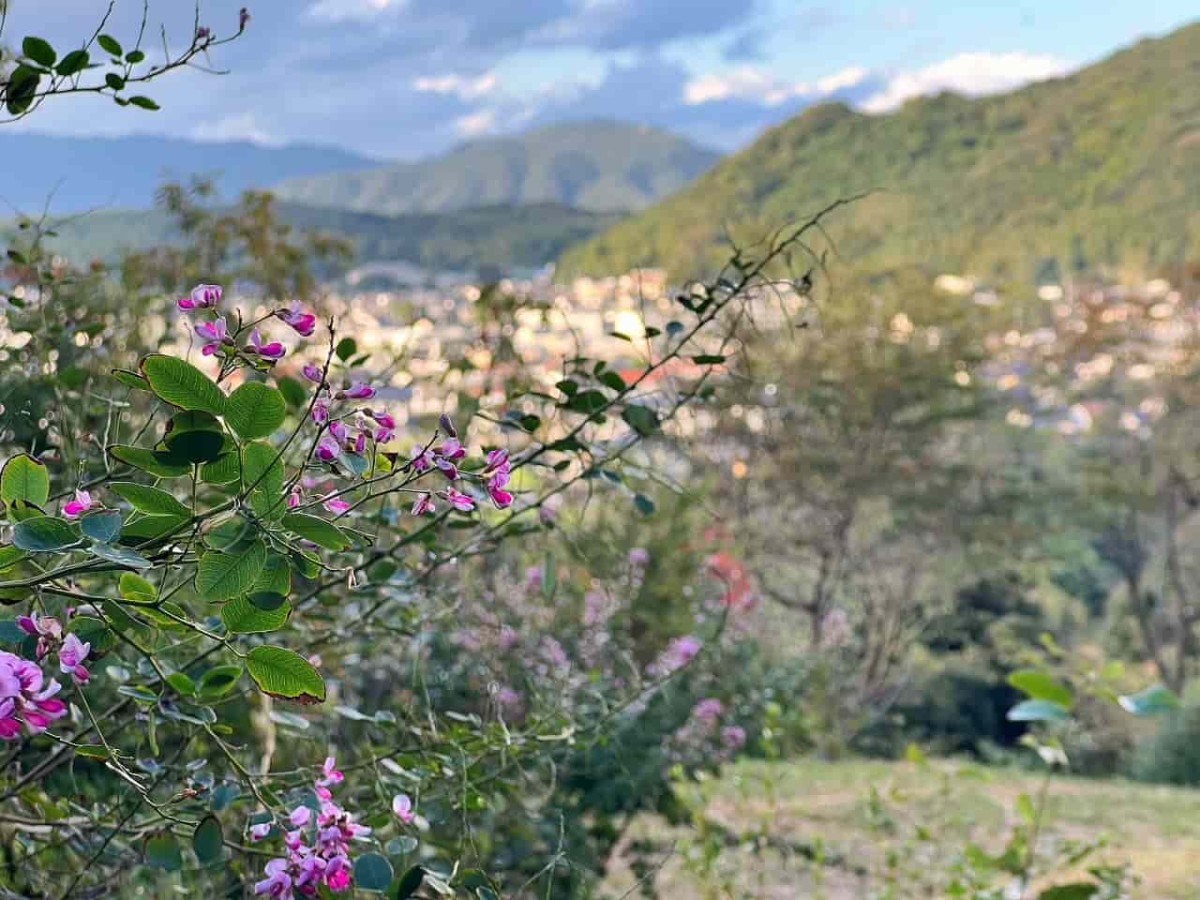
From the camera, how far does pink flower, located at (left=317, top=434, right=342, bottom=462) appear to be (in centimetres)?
70

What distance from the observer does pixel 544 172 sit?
80688mm

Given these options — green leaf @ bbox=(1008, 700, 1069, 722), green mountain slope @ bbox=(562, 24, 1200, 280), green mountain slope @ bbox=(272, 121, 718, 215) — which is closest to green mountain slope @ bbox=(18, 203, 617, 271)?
green mountain slope @ bbox=(562, 24, 1200, 280)

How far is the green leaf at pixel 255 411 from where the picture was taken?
1.94 feet

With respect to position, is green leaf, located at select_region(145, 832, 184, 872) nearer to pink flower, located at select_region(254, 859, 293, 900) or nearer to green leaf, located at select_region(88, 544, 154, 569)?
pink flower, located at select_region(254, 859, 293, 900)

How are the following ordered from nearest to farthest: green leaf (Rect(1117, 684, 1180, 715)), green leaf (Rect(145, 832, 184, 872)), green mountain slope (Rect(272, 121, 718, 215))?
green leaf (Rect(145, 832, 184, 872)) < green leaf (Rect(1117, 684, 1180, 715)) < green mountain slope (Rect(272, 121, 718, 215))

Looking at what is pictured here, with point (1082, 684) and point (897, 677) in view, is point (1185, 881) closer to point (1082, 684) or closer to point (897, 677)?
point (1082, 684)

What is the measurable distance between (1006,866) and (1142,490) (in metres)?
13.4

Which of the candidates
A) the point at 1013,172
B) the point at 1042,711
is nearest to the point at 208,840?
the point at 1042,711

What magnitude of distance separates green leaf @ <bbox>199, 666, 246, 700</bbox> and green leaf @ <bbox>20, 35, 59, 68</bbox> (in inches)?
18.2

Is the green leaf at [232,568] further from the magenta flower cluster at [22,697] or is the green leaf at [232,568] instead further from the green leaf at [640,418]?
the green leaf at [640,418]

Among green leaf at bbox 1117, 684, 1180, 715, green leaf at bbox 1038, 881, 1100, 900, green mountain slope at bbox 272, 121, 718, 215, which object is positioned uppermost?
green mountain slope at bbox 272, 121, 718, 215

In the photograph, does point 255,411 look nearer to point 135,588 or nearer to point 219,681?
point 135,588

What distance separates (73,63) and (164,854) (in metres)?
0.62

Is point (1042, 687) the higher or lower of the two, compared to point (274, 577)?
lower
